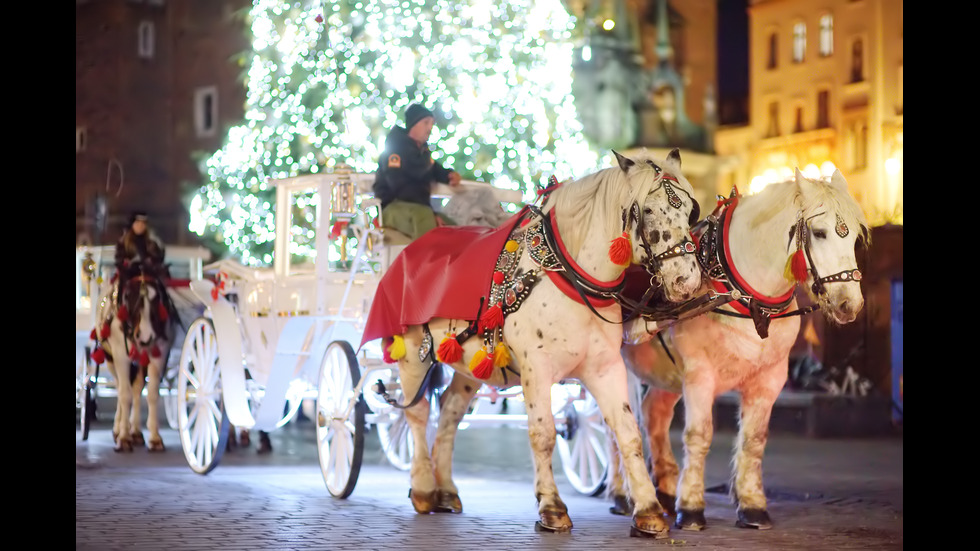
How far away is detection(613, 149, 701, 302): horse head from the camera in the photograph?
6.93m

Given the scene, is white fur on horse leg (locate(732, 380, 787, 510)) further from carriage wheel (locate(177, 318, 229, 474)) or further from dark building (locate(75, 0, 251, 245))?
dark building (locate(75, 0, 251, 245))

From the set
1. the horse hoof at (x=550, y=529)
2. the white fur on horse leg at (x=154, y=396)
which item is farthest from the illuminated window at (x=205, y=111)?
the horse hoof at (x=550, y=529)

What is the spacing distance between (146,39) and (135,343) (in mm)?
28066

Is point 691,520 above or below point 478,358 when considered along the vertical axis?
below

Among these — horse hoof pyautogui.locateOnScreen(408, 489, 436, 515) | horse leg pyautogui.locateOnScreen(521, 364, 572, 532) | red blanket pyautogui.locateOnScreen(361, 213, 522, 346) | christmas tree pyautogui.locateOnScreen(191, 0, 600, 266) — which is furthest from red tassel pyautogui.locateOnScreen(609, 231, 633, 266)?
christmas tree pyautogui.locateOnScreen(191, 0, 600, 266)

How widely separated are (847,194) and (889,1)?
25924 millimetres

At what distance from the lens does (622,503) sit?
28.2 ft

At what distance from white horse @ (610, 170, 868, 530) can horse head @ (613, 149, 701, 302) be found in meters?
0.52

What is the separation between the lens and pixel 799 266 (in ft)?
23.7

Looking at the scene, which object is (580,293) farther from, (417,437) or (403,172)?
(403,172)

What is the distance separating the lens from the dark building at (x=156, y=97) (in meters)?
37.6

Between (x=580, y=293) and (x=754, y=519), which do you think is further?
(x=754, y=519)

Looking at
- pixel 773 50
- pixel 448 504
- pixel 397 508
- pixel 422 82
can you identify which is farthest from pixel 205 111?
pixel 448 504
